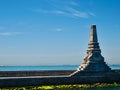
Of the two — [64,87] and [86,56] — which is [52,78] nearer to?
[64,87]

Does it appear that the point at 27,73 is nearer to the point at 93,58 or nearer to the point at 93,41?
the point at 93,58

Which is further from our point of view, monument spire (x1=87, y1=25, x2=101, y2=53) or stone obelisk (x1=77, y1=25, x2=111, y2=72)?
monument spire (x1=87, y1=25, x2=101, y2=53)

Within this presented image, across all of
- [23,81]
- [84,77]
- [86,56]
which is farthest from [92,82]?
[23,81]

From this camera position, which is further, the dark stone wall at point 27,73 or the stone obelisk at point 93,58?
the dark stone wall at point 27,73

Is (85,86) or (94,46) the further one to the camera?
(94,46)

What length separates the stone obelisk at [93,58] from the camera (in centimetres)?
5556

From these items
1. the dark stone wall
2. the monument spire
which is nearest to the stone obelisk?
the monument spire

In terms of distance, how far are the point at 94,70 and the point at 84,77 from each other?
3098 mm

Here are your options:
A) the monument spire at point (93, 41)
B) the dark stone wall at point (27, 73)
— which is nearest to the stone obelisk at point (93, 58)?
the monument spire at point (93, 41)

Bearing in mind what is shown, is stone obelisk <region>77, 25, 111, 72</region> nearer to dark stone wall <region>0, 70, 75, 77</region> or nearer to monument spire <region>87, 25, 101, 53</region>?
monument spire <region>87, 25, 101, 53</region>

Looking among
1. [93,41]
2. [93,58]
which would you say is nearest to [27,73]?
[93,58]

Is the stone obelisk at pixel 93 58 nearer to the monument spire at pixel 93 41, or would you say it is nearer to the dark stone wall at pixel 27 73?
the monument spire at pixel 93 41

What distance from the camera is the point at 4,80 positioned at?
4697 cm

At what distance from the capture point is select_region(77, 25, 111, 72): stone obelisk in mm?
55562
